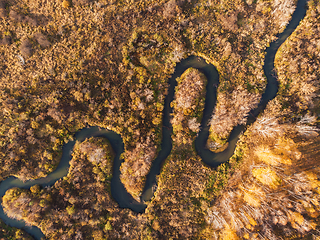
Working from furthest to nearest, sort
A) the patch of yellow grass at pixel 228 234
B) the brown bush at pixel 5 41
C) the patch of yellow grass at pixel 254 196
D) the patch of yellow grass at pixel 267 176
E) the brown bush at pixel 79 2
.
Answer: the brown bush at pixel 79 2, the brown bush at pixel 5 41, the patch of yellow grass at pixel 254 196, the patch of yellow grass at pixel 267 176, the patch of yellow grass at pixel 228 234

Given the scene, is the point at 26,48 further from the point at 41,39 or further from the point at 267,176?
the point at 267,176

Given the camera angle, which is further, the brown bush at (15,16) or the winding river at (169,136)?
the winding river at (169,136)

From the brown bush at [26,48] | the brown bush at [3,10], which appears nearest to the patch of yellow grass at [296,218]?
the brown bush at [26,48]

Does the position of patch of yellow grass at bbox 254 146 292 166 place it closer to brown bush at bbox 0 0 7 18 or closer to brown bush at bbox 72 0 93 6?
brown bush at bbox 72 0 93 6

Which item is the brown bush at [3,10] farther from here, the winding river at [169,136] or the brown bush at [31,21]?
the winding river at [169,136]

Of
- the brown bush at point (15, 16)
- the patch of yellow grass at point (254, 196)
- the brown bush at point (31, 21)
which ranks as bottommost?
the patch of yellow grass at point (254, 196)

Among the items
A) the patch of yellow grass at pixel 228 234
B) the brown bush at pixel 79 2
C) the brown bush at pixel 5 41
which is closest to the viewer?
the patch of yellow grass at pixel 228 234
